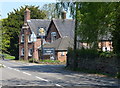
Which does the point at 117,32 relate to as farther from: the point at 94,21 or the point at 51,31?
the point at 51,31

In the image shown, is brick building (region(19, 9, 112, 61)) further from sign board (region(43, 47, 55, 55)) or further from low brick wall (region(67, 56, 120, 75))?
low brick wall (region(67, 56, 120, 75))

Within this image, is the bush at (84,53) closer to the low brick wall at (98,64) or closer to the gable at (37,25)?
the low brick wall at (98,64)

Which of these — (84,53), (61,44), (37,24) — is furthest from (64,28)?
(84,53)

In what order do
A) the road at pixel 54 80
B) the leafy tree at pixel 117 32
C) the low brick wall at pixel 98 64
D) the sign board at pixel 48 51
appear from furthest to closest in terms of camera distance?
the sign board at pixel 48 51, the low brick wall at pixel 98 64, the leafy tree at pixel 117 32, the road at pixel 54 80

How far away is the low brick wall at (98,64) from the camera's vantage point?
21.7m

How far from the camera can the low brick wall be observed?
71.1 feet

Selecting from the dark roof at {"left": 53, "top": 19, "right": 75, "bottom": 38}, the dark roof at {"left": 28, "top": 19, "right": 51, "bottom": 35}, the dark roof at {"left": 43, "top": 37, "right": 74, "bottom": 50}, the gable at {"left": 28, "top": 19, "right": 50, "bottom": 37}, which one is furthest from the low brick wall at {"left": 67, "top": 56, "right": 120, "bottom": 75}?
the dark roof at {"left": 28, "top": 19, "right": 51, "bottom": 35}

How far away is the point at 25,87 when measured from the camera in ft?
43.3

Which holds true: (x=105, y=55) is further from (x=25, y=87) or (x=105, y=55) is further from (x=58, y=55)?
(x=58, y=55)

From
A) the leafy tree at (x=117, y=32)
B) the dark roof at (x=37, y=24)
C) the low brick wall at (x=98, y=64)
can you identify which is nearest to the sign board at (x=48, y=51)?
the dark roof at (x=37, y=24)

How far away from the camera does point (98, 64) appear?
24.6 metres

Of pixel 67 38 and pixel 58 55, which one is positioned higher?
pixel 67 38

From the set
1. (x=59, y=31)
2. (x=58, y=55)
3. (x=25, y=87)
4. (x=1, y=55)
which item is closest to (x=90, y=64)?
(x=25, y=87)

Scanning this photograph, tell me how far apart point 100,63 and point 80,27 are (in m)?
3.78
